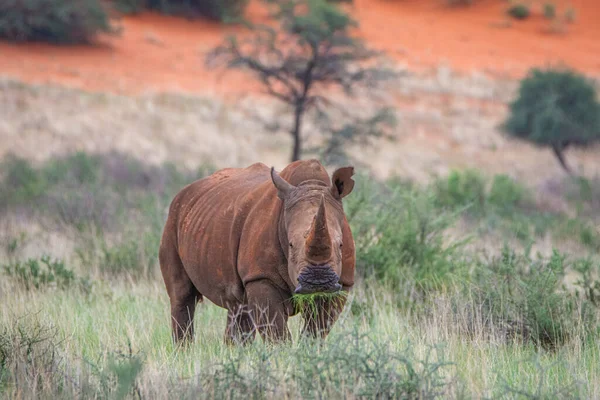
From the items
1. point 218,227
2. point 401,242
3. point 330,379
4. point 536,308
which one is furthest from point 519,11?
point 330,379

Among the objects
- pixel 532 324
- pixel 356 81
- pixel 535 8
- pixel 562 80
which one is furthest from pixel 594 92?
pixel 535 8

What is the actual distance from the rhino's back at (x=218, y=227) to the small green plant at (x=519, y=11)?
47.2 meters

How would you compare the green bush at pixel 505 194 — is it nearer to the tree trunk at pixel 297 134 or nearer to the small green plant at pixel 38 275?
the tree trunk at pixel 297 134

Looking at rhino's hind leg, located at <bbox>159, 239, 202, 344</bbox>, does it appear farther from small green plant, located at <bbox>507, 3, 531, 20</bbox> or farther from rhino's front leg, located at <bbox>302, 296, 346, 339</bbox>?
small green plant, located at <bbox>507, 3, 531, 20</bbox>

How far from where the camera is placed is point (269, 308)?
543 centimetres

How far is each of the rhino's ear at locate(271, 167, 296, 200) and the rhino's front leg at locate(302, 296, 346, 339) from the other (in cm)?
72

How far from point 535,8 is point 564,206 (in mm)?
37100

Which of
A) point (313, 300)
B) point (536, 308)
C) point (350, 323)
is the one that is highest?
point (313, 300)

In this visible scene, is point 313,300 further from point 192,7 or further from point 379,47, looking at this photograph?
point 192,7

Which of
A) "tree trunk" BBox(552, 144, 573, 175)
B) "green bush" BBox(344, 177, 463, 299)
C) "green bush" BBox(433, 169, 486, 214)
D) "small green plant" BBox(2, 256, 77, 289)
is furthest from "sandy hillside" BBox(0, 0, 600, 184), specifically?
"small green plant" BBox(2, 256, 77, 289)

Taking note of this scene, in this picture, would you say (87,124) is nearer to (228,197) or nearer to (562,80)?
(562,80)

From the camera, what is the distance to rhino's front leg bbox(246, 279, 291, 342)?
5.38 meters

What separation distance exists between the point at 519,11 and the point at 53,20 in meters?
28.6

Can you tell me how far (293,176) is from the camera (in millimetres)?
5609
